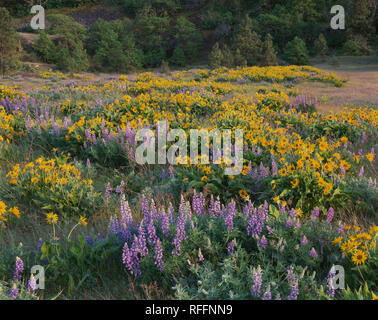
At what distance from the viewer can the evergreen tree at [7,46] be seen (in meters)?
22.8

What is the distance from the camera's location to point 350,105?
986 centimetres

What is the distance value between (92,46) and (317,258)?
1800 inches

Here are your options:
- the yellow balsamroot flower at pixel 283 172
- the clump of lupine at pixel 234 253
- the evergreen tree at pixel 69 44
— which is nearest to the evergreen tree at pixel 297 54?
the evergreen tree at pixel 69 44

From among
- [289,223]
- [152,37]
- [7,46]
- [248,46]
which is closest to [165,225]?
[289,223]

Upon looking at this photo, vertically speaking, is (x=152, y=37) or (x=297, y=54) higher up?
Answer: (x=152, y=37)

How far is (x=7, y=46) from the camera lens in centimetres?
2364

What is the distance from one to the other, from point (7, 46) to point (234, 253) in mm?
27016

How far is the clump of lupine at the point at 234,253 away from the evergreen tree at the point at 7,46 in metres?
25.4

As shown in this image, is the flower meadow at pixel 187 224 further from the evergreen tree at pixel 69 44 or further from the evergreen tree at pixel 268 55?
the evergreen tree at pixel 69 44

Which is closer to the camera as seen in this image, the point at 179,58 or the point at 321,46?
the point at 321,46

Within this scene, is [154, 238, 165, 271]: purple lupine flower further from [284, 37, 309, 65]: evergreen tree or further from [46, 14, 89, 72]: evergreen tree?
[284, 37, 309, 65]: evergreen tree

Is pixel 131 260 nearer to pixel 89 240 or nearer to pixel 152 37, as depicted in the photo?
pixel 89 240
